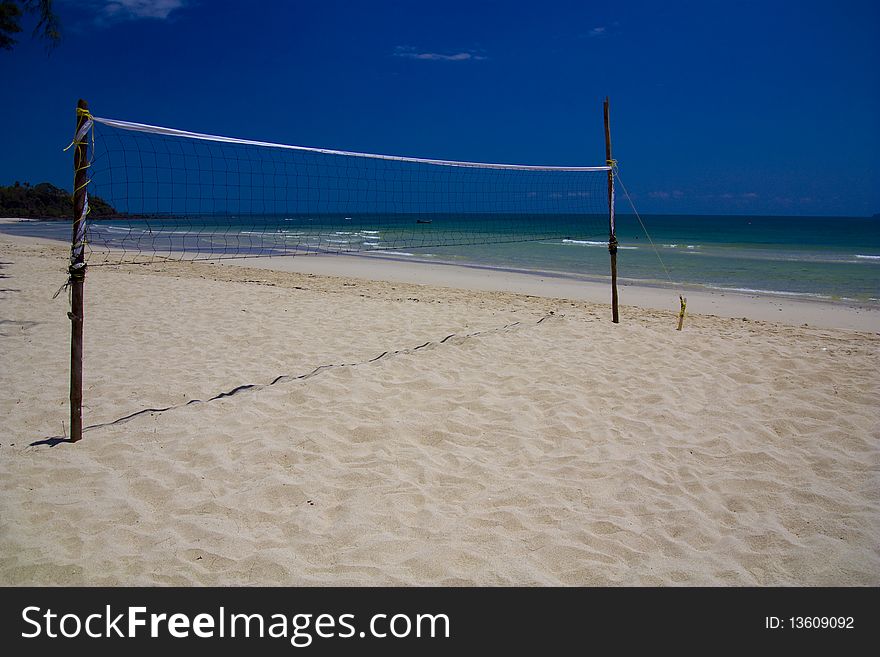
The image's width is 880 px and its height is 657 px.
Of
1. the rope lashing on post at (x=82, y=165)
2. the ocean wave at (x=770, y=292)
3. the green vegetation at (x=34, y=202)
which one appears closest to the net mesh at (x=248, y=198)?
the rope lashing on post at (x=82, y=165)

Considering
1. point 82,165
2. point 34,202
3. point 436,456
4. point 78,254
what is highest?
point 34,202

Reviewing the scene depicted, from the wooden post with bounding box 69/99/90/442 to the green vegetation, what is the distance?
4797cm

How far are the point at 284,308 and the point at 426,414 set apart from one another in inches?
158

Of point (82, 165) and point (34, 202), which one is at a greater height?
point (34, 202)

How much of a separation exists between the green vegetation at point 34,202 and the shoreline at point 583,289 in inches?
1526

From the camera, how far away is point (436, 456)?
311cm

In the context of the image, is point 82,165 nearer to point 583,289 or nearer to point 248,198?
point 248,198

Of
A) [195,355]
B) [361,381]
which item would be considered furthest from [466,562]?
[195,355]

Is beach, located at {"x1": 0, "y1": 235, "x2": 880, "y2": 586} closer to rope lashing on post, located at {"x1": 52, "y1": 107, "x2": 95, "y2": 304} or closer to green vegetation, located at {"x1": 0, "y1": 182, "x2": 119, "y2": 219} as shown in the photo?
rope lashing on post, located at {"x1": 52, "y1": 107, "x2": 95, "y2": 304}

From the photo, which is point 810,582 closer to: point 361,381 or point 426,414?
point 426,414

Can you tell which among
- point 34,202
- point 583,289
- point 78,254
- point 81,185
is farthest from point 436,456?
point 34,202

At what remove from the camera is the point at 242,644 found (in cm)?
187

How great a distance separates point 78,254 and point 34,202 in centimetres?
5261

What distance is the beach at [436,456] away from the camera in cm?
223
